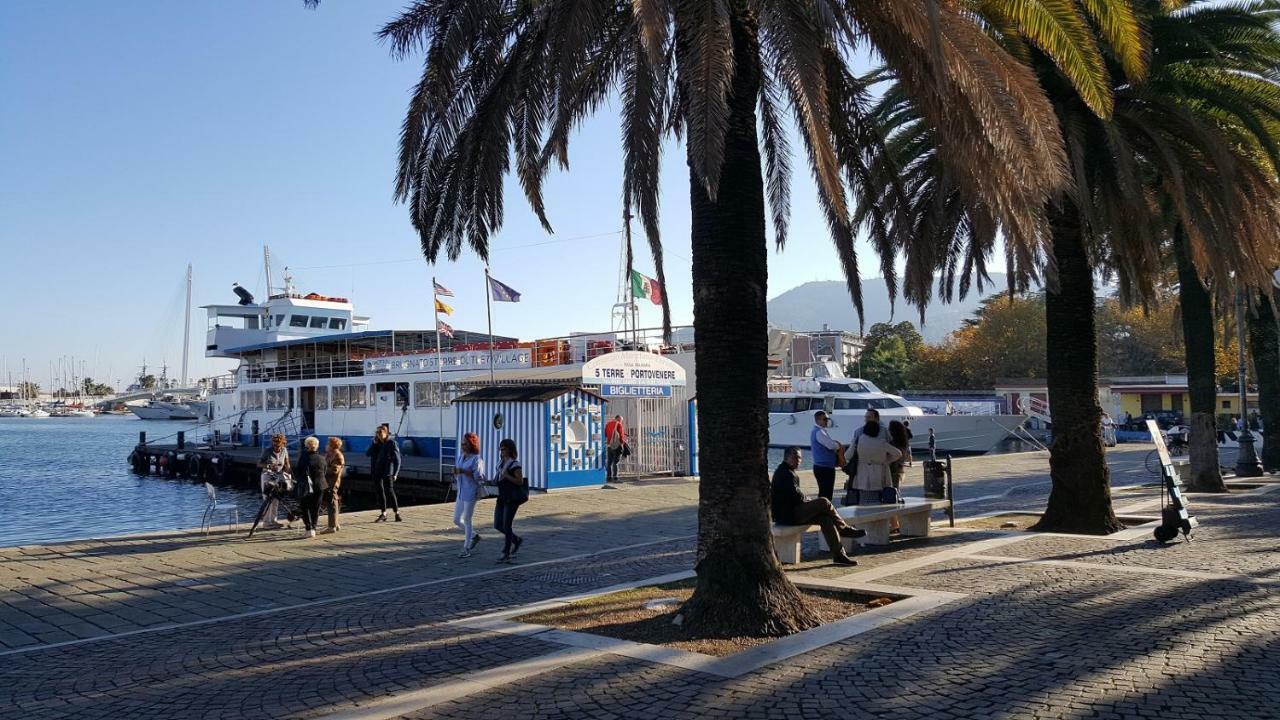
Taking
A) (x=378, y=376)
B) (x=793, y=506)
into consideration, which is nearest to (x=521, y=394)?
(x=793, y=506)

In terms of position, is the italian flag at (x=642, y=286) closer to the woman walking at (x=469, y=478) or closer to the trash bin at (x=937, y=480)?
the trash bin at (x=937, y=480)

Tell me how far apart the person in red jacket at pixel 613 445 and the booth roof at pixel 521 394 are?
126cm

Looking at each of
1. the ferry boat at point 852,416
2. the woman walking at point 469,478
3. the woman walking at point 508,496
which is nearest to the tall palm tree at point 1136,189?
the woman walking at point 508,496

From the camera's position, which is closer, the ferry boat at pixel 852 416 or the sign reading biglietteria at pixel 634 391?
the sign reading biglietteria at pixel 634 391

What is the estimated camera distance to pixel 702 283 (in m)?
7.13

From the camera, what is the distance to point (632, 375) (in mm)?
22422

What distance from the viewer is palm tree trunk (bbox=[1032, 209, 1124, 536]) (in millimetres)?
11453

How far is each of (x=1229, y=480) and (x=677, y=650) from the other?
17.6 meters

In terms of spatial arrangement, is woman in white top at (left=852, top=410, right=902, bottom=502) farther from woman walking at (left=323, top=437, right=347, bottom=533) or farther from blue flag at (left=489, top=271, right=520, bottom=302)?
blue flag at (left=489, top=271, right=520, bottom=302)

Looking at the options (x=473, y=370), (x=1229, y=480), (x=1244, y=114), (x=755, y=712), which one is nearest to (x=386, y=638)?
(x=755, y=712)

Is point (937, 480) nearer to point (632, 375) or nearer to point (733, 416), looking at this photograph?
point (733, 416)

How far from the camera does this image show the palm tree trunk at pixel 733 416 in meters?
6.83

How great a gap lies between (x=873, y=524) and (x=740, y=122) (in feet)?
19.2

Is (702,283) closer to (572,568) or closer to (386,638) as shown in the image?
(386,638)
